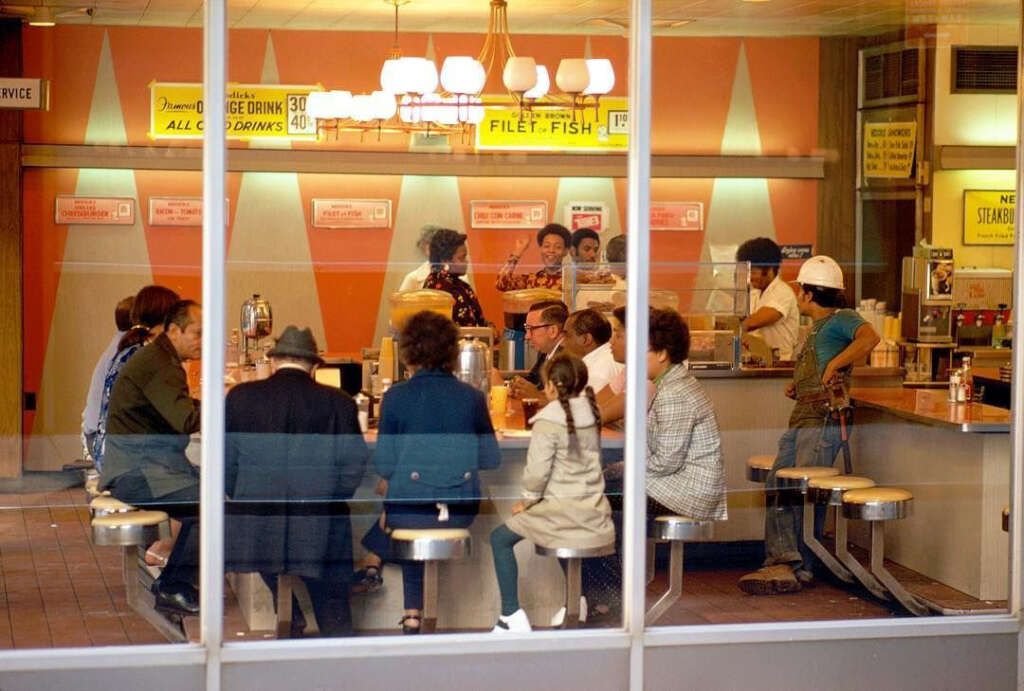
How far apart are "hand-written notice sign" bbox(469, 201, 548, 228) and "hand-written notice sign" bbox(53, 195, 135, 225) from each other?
2.10 meters

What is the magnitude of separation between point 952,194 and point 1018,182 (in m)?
4.21

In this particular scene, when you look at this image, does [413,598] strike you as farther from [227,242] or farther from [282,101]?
[282,101]

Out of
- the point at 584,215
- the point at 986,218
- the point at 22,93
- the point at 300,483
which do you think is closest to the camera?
the point at 300,483

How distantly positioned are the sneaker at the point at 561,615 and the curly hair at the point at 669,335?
0.99 meters

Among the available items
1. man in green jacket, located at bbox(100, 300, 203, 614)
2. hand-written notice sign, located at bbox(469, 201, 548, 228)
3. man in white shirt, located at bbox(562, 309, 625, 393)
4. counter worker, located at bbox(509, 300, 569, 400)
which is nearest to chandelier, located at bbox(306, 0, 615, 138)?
hand-written notice sign, located at bbox(469, 201, 548, 228)

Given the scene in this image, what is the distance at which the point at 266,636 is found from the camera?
4.49 meters

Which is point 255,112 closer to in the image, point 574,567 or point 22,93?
point 22,93

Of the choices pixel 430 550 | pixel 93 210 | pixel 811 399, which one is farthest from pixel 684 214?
pixel 430 550

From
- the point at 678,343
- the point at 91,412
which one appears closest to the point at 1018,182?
the point at 678,343

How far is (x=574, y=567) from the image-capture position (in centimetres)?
495

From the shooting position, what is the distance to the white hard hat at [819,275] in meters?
6.62

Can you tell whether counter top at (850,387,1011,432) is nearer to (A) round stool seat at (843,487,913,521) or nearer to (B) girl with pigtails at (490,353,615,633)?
(A) round stool seat at (843,487,913,521)

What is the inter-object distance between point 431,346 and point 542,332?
42.0 inches

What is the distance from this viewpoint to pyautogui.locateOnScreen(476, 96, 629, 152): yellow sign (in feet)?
28.3
